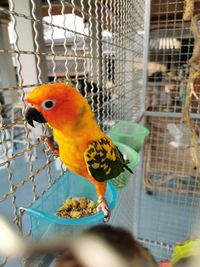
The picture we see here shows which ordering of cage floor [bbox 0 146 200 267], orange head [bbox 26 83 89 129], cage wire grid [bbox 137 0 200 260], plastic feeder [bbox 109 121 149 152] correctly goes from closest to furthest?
orange head [bbox 26 83 89 129]
plastic feeder [bbox 109 121 149 152]
cage wire grid [bbox 137 0 200 260]
cage floor [bbox 0 146 200 267]

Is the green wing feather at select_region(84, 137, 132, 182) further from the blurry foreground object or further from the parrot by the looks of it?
the blurry foreground object

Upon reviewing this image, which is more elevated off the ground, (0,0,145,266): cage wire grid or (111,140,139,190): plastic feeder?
(0,0,145,266): cage wire grid

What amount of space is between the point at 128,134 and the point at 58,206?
A: 15.1 inches

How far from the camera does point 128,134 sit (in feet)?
2.38

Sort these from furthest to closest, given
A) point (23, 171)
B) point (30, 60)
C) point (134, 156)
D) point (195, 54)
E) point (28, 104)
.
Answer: point (23, 171), point (30, 60), point (195, 54), point (134, 156), point (28, 104)

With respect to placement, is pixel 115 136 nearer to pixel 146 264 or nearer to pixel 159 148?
pixel 146 264

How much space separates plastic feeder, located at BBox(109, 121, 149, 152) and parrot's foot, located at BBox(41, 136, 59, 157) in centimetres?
27

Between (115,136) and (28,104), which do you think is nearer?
(28,104)

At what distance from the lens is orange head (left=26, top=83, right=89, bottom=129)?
282 millimetres

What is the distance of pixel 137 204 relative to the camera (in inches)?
50.8

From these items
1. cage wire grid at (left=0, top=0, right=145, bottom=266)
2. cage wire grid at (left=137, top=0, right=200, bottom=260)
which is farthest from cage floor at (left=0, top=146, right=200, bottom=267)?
cage wire grid at (left=0, top=0, right=145, bottom=266)

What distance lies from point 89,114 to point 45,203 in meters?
0.16

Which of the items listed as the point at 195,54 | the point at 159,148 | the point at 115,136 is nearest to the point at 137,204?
the point at 159,148

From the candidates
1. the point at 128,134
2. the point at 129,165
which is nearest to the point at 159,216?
the point at 128,134
